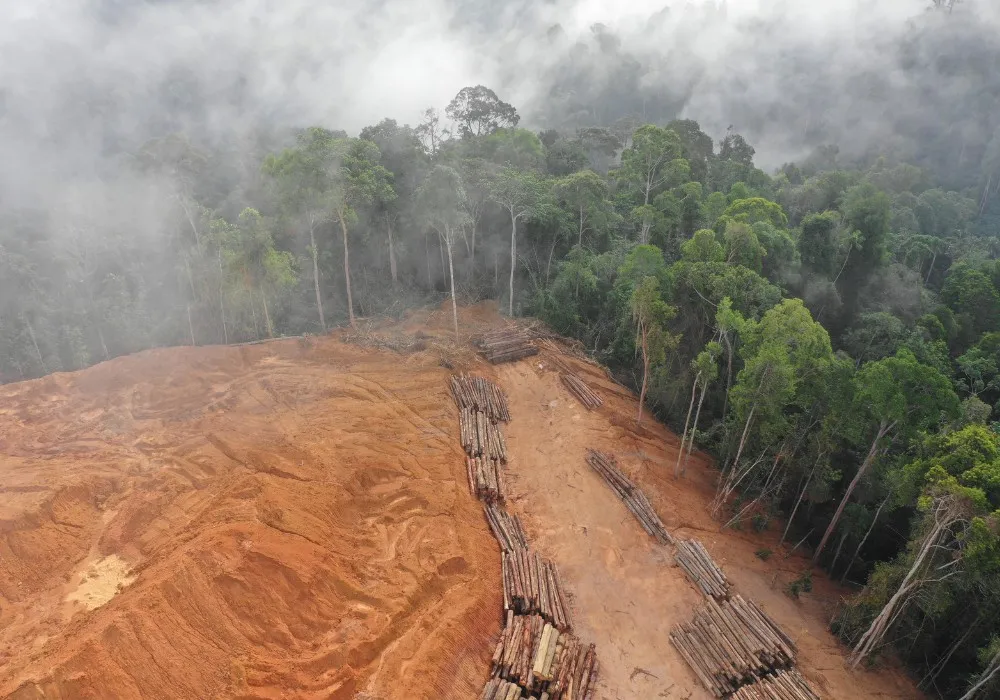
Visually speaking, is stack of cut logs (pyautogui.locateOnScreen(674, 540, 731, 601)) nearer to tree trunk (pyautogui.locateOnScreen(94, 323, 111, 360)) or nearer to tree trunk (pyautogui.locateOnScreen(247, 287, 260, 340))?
tree trunk (pyautogui.locateOnScreen(247, 287, 260, 340))

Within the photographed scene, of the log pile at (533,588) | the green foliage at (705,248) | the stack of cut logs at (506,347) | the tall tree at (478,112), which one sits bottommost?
the log pile at (533,588)

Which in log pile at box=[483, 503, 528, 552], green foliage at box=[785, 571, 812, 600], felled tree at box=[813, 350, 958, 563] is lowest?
green foliage at box=[785, 571, 812, 600]

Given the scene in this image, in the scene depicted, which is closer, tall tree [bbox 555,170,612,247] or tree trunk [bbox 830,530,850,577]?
tree trunk [bbox 830,530,850,577]

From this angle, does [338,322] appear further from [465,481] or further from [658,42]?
[658,42]

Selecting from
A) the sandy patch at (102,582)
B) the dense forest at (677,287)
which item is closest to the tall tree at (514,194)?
the dense forest at (677,287)

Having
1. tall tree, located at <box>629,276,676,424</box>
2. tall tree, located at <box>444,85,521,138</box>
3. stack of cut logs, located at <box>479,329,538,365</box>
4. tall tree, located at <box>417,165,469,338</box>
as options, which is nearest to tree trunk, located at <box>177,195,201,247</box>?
tall tree, located at <box>417,165,469,338</box>

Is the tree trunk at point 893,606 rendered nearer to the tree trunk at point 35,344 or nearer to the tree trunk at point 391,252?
the tree trunk at point 391,252
